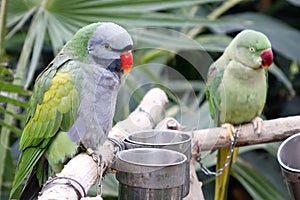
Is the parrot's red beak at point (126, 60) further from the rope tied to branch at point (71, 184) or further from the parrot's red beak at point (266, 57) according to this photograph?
the parrot's red beak at point (266, 57)

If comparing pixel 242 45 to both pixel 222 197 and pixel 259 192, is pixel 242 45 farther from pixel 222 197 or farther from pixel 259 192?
pixel 259 192

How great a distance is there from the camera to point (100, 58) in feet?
3.13

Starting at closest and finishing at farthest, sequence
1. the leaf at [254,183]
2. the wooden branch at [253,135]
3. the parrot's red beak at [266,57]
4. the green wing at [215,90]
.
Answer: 1. the wooden branch at [253,135]
2. the parrot's red beak at [266,57]
3. the green wing at [215,90]
4. the leaf at [254,183]

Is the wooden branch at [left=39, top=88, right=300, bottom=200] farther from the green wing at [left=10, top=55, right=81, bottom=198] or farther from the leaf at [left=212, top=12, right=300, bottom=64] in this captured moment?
the leaf at [left=212, top=12, right=300, bottom=64]

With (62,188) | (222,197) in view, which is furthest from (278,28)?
(62,188)

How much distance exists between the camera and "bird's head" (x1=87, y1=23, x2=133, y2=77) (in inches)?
34.7

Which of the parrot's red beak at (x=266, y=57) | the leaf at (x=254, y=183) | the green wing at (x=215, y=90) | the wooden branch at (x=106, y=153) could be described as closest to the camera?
the wooden branch at (x=106, y=153)

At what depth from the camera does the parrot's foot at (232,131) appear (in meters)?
1.19

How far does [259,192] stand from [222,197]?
35 cm

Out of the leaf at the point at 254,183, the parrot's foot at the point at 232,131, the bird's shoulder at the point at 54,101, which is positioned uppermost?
the bird's shoulder at the point at 54,101

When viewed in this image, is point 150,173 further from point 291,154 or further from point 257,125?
point 257,125

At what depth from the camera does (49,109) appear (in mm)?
1017

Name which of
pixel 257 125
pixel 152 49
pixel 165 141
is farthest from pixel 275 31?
pixel 165 141

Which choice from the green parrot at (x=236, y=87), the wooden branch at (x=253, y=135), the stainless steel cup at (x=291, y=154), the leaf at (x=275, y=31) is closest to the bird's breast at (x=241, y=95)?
the green parrot at (x=236, y=87)
